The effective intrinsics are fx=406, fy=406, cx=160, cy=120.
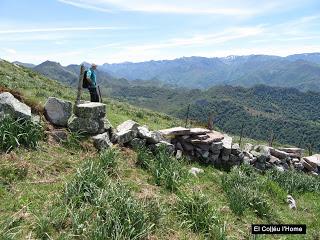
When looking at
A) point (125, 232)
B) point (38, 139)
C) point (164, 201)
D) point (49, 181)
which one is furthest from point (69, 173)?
point (125, 232)

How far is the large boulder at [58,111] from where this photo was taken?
50.4ft

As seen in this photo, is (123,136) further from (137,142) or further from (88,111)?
(88,111)

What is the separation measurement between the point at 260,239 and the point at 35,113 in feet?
30.1

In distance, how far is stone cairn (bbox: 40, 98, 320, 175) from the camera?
15.4 metres

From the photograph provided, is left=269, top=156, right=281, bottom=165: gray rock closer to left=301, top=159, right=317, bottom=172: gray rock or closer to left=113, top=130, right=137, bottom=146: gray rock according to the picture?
left=301, top=159, right=317, bottom=172: gray rock

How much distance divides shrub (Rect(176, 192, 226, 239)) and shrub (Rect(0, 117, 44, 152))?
5337 mm

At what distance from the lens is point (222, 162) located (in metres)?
19.3

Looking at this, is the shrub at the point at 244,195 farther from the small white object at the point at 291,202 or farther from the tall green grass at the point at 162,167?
the tall green grass at the point at 162,167

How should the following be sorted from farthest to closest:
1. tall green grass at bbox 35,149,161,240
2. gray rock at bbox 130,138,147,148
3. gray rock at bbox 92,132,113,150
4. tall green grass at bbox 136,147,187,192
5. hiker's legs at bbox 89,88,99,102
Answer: hiker's legs at bbox 89,88,99,102 < gray rock at bbox 130,138,147,148 < gray rock at bbox 92,132,113,150 < tall green grass at bbox 136,147,187,192 < tall green grass at bbox 35,149,161,240

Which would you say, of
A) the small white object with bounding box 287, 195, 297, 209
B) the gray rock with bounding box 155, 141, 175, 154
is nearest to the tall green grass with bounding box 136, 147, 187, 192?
the gray rock with bounding box 155, 141, 175, 154

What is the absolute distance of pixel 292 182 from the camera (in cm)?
1870

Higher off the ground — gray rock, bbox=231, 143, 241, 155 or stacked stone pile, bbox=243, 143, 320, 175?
gray rock, bbox=231, 143, 241, 155

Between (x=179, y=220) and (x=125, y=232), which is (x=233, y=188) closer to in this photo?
(x=179, y=220)

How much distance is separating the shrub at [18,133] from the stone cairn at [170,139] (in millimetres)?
1165
